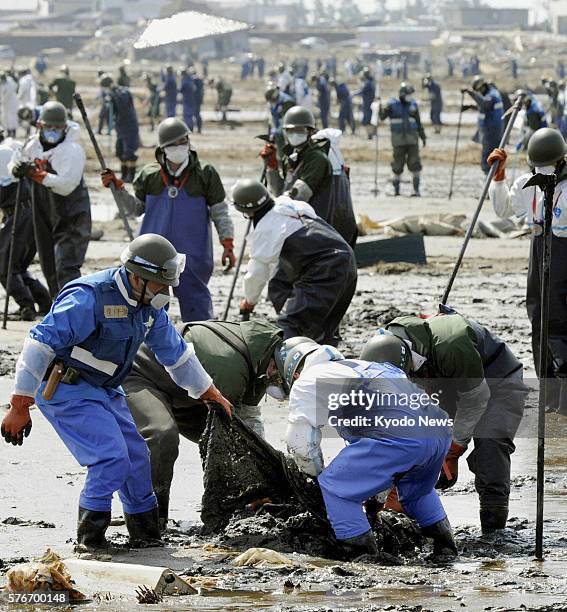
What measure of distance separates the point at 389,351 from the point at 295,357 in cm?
41

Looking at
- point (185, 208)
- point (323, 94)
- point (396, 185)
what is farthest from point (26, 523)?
point (323, 94)

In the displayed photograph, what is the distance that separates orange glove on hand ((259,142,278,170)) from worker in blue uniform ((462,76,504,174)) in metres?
8.73

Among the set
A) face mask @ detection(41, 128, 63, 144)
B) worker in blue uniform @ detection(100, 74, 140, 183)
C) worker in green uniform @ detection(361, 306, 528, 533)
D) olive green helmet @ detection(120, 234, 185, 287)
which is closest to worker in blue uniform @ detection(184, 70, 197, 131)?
worker in blue uniform @ detection(100, 74, 140, 183)

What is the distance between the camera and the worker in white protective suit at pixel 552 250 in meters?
9.45

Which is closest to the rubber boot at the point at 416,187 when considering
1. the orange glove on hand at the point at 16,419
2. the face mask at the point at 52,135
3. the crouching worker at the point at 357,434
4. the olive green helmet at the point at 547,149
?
the face mask at the point at 52,135

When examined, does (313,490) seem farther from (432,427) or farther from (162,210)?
(162,210)

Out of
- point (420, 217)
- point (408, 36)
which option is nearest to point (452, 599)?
point (420, 217)

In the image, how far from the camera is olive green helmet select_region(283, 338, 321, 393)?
261 inches

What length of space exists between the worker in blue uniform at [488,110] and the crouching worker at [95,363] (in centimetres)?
1588

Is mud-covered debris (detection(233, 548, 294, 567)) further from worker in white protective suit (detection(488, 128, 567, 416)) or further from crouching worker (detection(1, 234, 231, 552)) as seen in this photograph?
worker in white protective suit (detection(488, 128, 567, 416))

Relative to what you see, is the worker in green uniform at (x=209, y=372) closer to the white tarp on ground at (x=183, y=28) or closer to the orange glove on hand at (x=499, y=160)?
the orange glove on hand at (x=499, y=160)

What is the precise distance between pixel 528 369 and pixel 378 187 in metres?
14.4

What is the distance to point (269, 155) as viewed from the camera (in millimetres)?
13094

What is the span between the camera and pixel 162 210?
10602 millimetres
